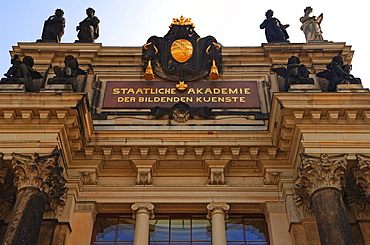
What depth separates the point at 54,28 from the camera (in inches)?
763

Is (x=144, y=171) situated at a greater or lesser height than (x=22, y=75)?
lesser

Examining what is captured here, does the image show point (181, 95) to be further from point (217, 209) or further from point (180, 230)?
point (180, 230)

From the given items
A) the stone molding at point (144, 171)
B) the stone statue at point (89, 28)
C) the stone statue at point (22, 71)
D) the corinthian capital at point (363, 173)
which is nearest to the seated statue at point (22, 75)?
the stone statue at point (22, 71)

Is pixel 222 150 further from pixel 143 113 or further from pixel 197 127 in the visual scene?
pixel 143 113

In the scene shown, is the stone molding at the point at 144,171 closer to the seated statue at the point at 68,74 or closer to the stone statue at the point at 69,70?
the seated statue at the point at 68,74

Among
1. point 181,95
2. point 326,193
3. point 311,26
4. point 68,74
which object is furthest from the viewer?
point 311,26

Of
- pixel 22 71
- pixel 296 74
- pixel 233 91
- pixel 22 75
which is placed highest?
pixel 233 91

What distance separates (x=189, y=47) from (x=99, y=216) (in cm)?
690

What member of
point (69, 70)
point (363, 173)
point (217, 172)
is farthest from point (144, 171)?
point (363, 173)

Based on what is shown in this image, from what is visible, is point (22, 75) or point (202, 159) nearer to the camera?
point (202, 159)

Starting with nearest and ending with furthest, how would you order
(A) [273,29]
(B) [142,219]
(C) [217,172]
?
(B) [142,219] → (C) [217,172] → (A) [273,29]

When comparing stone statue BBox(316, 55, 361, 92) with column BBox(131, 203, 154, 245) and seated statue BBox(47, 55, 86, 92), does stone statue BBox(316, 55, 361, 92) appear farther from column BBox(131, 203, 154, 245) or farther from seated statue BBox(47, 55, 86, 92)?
seated statue BBox(47, 55, 86, 92)

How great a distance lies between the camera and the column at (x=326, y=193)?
1066 cm

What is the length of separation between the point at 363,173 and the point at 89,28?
11.7 metres
